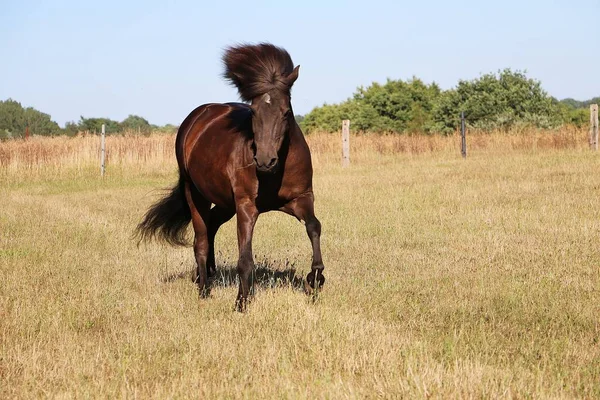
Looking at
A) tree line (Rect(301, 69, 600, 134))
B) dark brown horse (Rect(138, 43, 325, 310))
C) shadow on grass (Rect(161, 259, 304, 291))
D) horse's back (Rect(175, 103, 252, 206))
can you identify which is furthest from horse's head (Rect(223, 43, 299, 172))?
tree line (Rect(301, 69, 600, 134))

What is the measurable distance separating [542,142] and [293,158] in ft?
81.3

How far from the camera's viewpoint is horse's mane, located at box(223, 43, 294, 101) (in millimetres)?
6345

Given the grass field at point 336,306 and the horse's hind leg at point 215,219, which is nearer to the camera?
the grass field at point 336,306

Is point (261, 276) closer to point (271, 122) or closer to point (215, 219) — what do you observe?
point (215, 219)

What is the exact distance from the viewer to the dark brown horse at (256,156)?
20.5 ft

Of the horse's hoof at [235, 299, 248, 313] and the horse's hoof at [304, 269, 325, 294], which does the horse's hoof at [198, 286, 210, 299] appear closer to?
the horse's hoof at [235, 299, 248, 313]

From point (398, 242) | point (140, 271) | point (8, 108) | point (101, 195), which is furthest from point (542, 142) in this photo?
point (8, 108)

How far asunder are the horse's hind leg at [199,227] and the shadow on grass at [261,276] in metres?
0.19

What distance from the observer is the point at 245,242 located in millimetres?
6672

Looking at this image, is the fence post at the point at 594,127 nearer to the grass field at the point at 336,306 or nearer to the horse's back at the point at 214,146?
the grass field at the point at 336,306

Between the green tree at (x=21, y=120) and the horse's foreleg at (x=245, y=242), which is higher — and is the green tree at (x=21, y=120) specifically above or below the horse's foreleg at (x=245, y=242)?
above

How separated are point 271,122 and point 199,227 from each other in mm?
2800

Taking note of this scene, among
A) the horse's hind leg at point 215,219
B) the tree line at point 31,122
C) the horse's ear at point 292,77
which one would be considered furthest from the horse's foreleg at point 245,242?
the tree line at point 31,122

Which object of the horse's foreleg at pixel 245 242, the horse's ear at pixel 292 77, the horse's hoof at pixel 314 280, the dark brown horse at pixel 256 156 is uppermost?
the horse's ear at pixel 292 77
